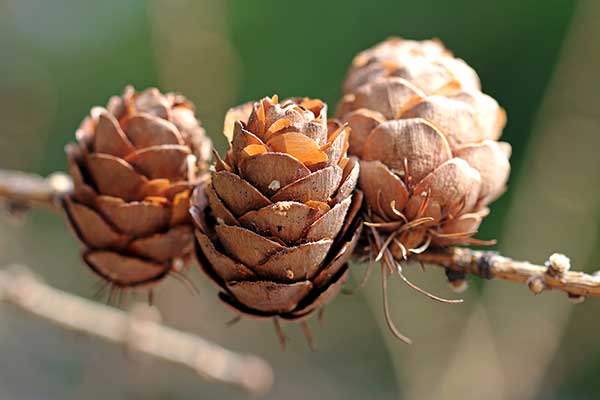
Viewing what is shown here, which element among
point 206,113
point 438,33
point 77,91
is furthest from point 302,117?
point 77,91

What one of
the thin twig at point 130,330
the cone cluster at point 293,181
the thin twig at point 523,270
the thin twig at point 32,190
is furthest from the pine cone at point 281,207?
the thin twig at point 130,330

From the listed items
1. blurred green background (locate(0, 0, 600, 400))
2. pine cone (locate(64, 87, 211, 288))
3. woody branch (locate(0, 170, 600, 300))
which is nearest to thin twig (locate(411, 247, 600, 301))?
woody branch (locate(0, 170, 600, 300))

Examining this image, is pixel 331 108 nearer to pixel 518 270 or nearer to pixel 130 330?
pixel 130 330

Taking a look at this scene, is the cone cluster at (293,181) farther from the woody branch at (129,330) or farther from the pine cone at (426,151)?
the woody branch at (129,330)

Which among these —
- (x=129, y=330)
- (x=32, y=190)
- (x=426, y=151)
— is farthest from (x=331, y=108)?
(x=426, y=151)

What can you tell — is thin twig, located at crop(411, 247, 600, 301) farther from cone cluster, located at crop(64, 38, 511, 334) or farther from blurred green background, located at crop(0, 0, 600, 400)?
blurred green background, located at crop(0, 0, 600, 400)

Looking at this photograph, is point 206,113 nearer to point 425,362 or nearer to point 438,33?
point 425,362
